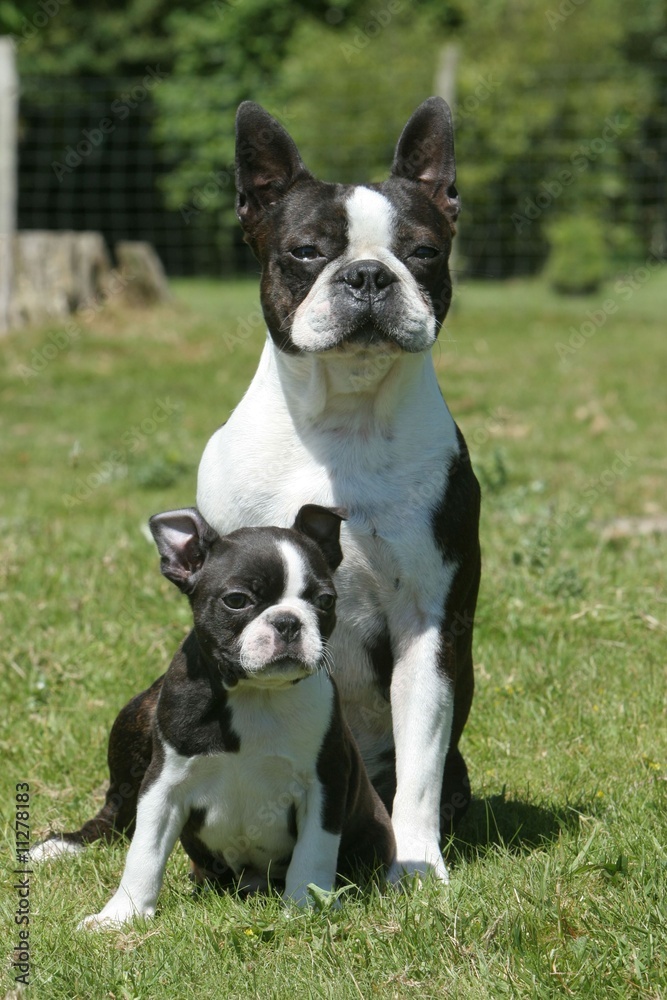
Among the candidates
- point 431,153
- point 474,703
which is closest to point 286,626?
point 431,153

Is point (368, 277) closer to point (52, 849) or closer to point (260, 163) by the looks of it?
point (260, 163)

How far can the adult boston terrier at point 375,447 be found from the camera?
141 inches

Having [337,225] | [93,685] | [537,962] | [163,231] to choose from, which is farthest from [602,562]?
[163,231]

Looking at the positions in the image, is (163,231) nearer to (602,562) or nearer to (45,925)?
(602,562)

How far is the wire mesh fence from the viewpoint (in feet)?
73.9

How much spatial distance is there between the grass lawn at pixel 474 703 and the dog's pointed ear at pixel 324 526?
88 centimetres

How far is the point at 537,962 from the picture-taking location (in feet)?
9.38

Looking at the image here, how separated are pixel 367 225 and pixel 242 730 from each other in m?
1.46

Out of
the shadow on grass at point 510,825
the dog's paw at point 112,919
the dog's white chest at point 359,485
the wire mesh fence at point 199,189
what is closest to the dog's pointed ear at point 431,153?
the dog's white chest at point 359,485

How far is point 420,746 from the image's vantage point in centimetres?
356

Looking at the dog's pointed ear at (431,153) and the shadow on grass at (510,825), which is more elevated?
the dog's pointed ear at (431,153)

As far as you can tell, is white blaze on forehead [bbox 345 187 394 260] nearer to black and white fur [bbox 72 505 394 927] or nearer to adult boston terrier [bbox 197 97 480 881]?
adult boston terrier [bbox 197 97 480 881]

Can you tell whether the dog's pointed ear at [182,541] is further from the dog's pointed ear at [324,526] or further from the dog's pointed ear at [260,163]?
the dog's pointed ear at [260,163]

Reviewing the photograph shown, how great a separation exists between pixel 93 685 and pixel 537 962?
2523 mm
